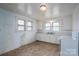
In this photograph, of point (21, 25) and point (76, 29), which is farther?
point (21, 25)

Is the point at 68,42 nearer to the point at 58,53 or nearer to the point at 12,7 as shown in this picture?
the point at 58,53

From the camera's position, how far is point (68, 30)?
4.58 feet

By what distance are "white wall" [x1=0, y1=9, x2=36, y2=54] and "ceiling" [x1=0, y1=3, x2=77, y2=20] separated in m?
0.09

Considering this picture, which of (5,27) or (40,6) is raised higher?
(40,6)

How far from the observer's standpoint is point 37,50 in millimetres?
1412

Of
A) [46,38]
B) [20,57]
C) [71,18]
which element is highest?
[71,18]

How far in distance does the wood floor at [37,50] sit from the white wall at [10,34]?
0.29 ft

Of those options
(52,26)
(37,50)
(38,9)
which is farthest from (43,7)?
(37,50)

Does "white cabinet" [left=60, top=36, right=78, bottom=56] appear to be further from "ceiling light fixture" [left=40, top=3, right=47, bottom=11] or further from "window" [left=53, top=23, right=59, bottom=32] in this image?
"ceiling light fixture" [left=40, top=3, right=47, bottom=11]

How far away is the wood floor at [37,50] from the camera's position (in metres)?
1.39

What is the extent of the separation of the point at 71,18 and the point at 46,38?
576 millimetres

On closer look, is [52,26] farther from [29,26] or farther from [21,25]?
[21,25]

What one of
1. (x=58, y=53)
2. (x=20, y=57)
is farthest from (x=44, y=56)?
(x=20, y=57)

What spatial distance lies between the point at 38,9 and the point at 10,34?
679 millimetres
